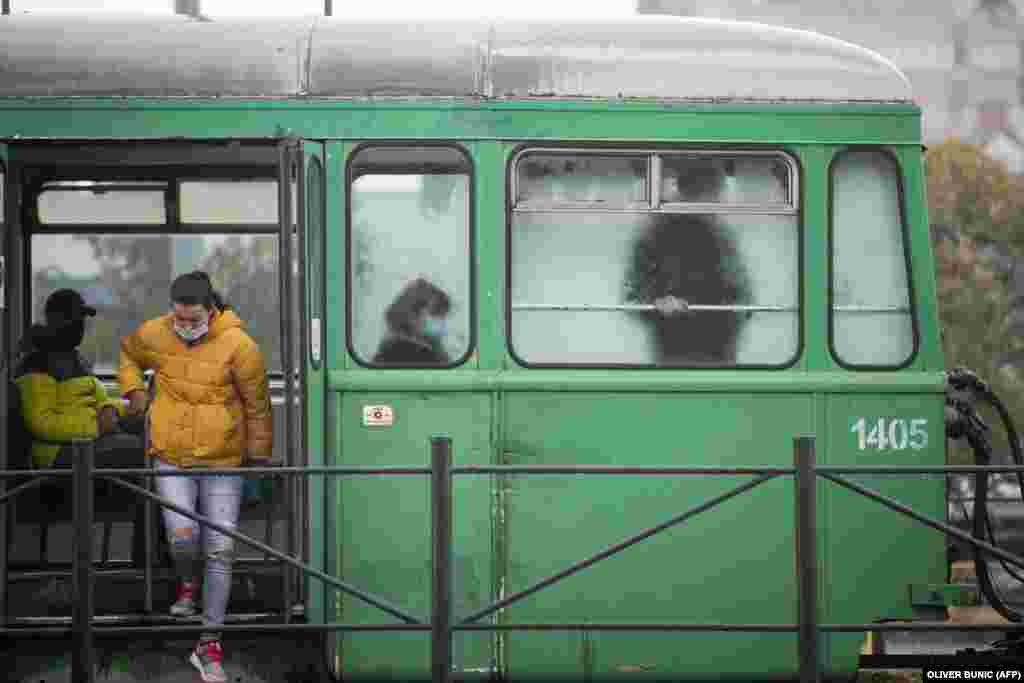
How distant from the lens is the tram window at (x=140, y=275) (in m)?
10.7

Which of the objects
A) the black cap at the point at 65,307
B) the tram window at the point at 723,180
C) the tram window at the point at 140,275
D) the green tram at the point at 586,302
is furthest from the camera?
the tram window at the point at 140,275

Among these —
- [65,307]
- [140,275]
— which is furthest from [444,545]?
[140,275]

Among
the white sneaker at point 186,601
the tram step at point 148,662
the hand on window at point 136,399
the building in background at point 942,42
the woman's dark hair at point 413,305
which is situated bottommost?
the tram step at point 148,662

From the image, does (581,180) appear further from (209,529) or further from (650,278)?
(209,529)

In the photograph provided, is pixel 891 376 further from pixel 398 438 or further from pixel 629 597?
pixel 398 438

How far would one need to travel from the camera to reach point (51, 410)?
944cm

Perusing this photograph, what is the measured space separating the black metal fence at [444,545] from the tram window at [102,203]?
2.66m

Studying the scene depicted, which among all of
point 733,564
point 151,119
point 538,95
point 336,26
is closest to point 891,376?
point 733,564

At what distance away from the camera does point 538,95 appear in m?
8.88

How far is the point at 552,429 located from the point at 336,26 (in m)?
2.35

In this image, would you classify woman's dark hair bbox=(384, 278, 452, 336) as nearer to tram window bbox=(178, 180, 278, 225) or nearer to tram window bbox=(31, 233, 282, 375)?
tram window bbox=(31, 233, 282, 375)

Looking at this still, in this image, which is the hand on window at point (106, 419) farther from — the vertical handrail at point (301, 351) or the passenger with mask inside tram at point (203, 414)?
the vertical handrail at point (301, 351)

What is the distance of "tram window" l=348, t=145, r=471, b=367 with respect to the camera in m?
8.84

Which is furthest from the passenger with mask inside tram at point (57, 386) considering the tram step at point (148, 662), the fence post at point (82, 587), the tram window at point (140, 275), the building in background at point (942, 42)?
the building in background at point (942, 42)
